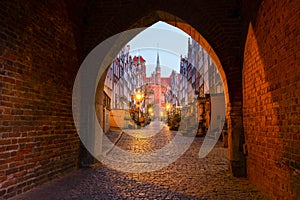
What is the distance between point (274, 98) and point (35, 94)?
158 inches

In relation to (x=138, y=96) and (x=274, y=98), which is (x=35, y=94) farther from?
(x=138, y=96)

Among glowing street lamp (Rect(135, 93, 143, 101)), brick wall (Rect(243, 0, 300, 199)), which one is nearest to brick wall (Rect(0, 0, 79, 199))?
brick wall (Rect(243, 0, 300, 199))

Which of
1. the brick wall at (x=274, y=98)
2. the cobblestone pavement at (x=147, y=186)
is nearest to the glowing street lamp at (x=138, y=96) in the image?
the cobblestone pavement at (x=147, y=186)

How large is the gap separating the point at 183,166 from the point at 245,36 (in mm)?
3560

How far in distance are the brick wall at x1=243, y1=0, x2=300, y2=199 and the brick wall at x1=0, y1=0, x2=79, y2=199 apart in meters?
3.92

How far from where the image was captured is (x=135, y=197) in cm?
353

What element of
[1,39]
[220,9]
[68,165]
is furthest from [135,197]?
[220,9]

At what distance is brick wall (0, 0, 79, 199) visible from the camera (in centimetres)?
330

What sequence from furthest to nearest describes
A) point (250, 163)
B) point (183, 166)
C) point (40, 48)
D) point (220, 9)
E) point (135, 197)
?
point (183, 166) → point (220, 9) → point (250, 163) → point (40, 48) → point (135, 197)

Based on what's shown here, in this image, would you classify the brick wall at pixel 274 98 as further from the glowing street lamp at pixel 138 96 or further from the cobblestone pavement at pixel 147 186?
the glowing street lamp at pixel 138 96

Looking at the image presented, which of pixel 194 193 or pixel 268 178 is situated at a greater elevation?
pixel 268 178

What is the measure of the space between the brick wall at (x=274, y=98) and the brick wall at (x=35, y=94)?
3.92 meters

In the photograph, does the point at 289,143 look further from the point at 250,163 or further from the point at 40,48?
the point at 40,48

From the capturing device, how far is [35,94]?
3969mm
